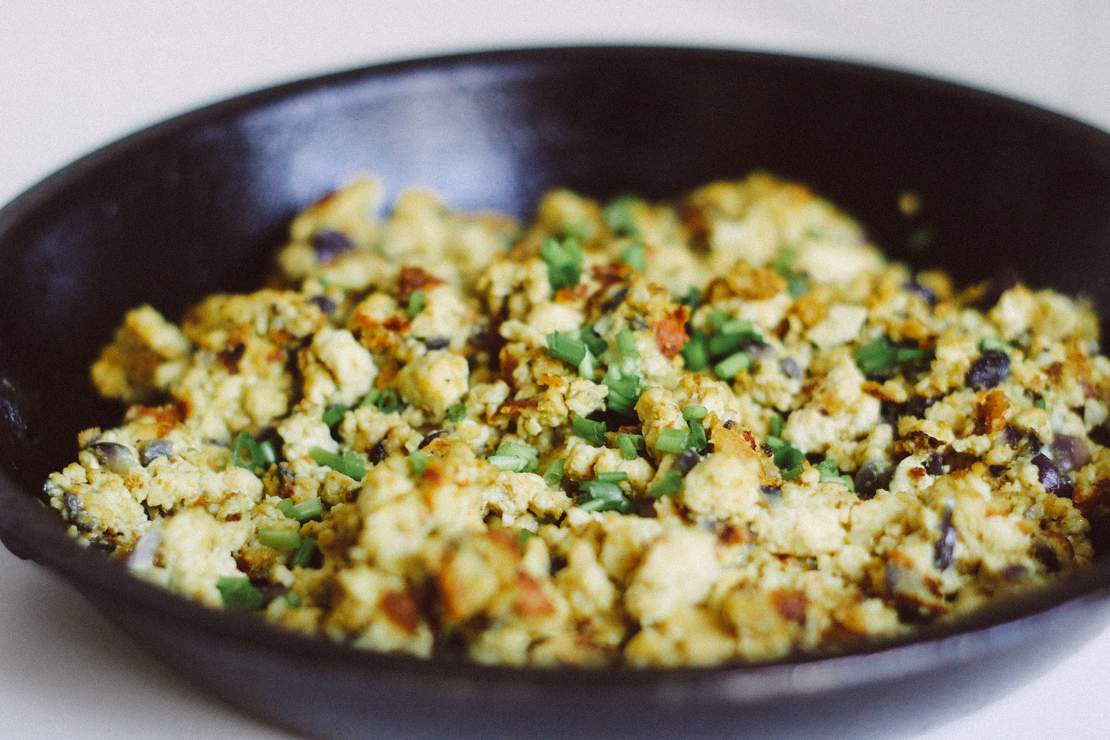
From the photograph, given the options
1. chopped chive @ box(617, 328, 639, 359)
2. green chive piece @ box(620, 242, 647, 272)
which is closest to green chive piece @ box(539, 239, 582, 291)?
green chive piece @ box(620, 242, 647, 272)

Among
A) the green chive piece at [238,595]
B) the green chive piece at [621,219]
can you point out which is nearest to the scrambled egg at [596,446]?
the green chive piece at [238,595]

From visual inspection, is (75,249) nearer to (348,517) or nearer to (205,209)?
(205,209)

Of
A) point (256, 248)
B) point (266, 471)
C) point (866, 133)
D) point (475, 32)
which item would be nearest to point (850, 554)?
point (266, 471)

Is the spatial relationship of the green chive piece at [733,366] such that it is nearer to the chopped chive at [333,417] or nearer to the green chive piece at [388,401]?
the green chive piece at [388,401]

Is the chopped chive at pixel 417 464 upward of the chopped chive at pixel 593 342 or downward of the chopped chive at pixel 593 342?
downward

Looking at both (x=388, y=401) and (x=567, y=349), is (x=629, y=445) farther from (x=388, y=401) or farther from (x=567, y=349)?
(x=388, y=401)

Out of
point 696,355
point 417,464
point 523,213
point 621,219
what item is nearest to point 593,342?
point 696,355
